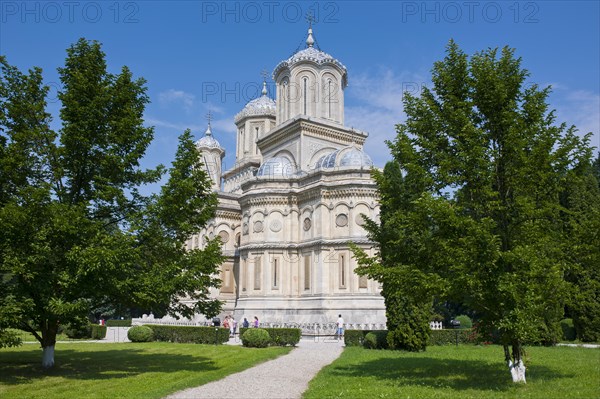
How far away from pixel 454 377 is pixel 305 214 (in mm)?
23659

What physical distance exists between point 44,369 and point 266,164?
26.0 metres

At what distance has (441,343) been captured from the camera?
23719 mm

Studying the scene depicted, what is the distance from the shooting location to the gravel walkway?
11156 millimetres

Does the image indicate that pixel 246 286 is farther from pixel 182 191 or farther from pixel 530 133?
pixel 530 133

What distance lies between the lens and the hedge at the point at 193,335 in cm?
2528

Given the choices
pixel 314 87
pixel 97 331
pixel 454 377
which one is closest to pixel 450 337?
pixel 454 377

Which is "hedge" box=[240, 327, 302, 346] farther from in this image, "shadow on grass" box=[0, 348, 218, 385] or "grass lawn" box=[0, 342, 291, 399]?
"shadow on grass" box=[0, 348, 218, 385]

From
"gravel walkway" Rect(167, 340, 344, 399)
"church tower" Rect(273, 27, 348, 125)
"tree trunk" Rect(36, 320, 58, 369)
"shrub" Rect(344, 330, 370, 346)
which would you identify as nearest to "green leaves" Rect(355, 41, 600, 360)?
"gravel walkway" Rect(167, 340, 344, 399)

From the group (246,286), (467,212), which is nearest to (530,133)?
(467,212)

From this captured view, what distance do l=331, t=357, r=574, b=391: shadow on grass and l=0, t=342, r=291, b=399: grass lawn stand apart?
399 cm

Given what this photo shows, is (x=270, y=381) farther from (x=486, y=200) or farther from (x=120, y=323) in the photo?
(x=120, y=323)

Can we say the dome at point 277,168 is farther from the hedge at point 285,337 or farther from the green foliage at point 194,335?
the hedge at point 285,337

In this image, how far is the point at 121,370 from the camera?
15211 millimetres

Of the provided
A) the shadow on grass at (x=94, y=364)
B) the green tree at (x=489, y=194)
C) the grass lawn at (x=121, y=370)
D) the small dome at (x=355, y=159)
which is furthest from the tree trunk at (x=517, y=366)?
the small dome at (x=355, y=159)
